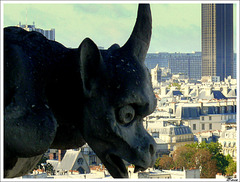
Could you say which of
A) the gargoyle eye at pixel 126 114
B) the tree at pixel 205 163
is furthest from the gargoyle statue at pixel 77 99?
the tree at pixel 205 163

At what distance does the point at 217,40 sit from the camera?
139 m

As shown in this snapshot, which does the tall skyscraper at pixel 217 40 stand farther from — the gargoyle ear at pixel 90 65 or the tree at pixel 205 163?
the gargoyle ear at pixel 90 65

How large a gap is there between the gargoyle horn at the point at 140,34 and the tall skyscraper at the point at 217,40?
5112 inches

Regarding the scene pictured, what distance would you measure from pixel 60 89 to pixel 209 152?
39.3 m

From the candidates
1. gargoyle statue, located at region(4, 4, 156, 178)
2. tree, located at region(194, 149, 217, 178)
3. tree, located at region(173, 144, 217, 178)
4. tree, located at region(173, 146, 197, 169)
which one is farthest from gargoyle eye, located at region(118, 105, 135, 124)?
tree, located at region(173, 146, 197, 169)

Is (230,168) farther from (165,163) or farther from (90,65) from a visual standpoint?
(90,65)

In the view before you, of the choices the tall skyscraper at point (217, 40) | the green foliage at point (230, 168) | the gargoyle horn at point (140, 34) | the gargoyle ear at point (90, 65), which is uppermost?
the tall skyscraper at point (217, 40)

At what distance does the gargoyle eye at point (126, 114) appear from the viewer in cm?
280

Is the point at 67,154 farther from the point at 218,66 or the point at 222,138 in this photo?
the point at 218,66

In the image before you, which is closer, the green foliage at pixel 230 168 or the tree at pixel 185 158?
the green foliage at pixel 230 168

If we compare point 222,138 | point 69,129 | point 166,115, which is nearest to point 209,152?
point 222,138

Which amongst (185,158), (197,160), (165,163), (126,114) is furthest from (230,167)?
(126,114)

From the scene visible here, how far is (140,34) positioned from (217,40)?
137742 millimetres

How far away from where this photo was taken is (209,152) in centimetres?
4166
